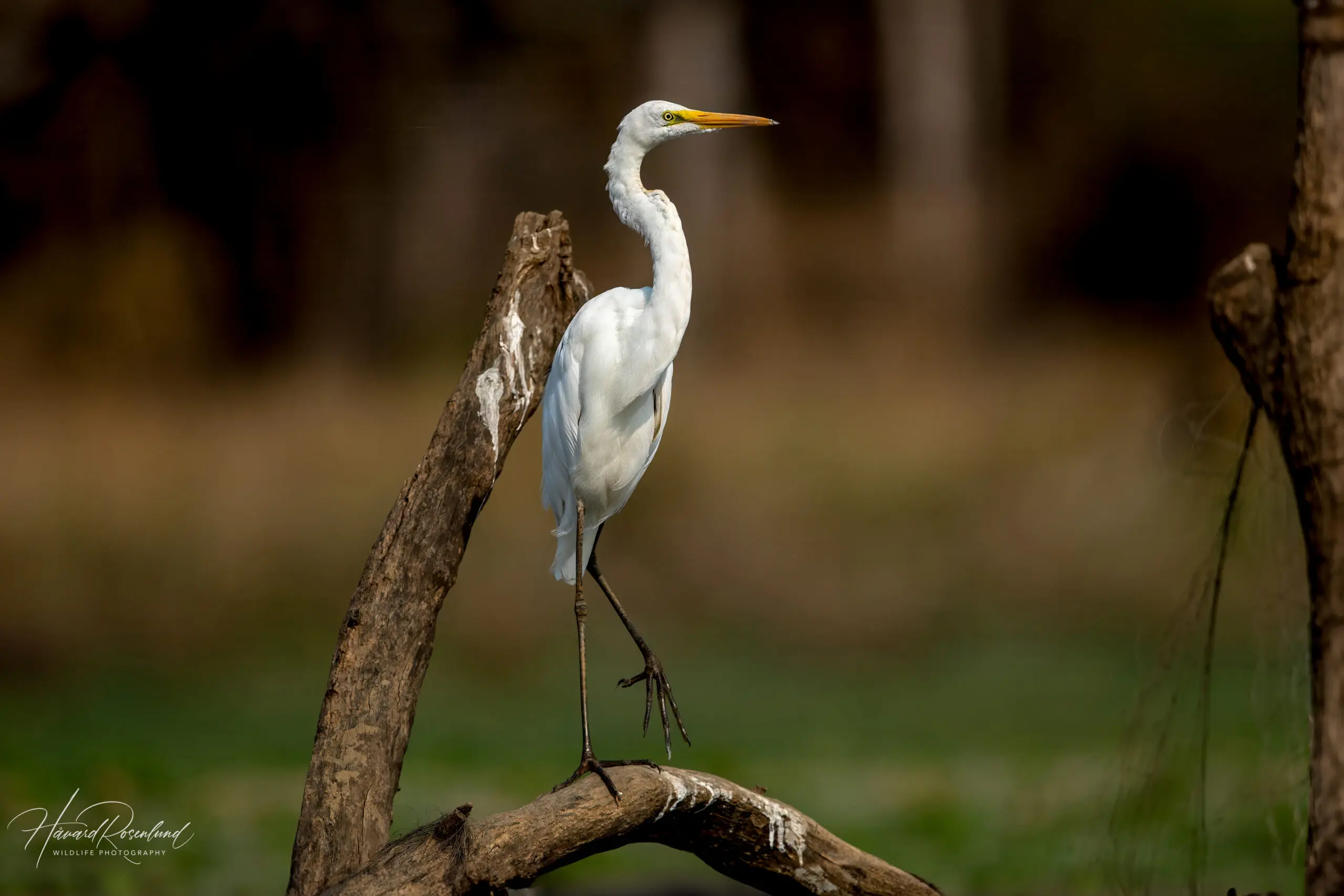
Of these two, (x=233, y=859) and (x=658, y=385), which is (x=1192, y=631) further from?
(x=233, y=859)

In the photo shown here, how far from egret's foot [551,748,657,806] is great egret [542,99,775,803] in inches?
2.2

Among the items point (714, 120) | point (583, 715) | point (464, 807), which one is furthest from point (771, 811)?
point (714, 120)

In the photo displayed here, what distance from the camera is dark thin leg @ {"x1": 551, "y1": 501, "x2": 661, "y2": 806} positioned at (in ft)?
Result: 5.91

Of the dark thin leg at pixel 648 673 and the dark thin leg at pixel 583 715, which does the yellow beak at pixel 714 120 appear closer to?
the dark thin leg at pixel 583 715

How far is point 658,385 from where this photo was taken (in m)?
2.20

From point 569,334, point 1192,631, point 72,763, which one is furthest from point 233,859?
point 1192,631

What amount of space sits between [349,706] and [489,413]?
46cm

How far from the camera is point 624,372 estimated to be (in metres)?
2.08

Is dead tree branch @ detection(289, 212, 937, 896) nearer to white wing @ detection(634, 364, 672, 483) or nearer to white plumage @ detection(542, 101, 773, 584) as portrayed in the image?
white plumage @ detection(542, 101, 773, 584)

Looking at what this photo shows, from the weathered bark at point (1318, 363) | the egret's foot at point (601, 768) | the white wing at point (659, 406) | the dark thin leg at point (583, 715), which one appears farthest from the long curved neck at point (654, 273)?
the weathered bark at point (1318, 363)

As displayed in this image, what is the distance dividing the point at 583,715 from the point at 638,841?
0.24 metres

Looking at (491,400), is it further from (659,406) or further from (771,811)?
(771,811)

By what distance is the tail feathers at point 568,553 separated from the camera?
2273mm

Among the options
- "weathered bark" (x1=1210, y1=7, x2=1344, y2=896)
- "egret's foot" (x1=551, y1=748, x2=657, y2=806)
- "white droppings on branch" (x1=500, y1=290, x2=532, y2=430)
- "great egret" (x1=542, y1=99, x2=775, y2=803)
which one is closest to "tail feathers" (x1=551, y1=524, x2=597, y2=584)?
"great egret" (x1=542, y1=99, x2=775, y2=803)
